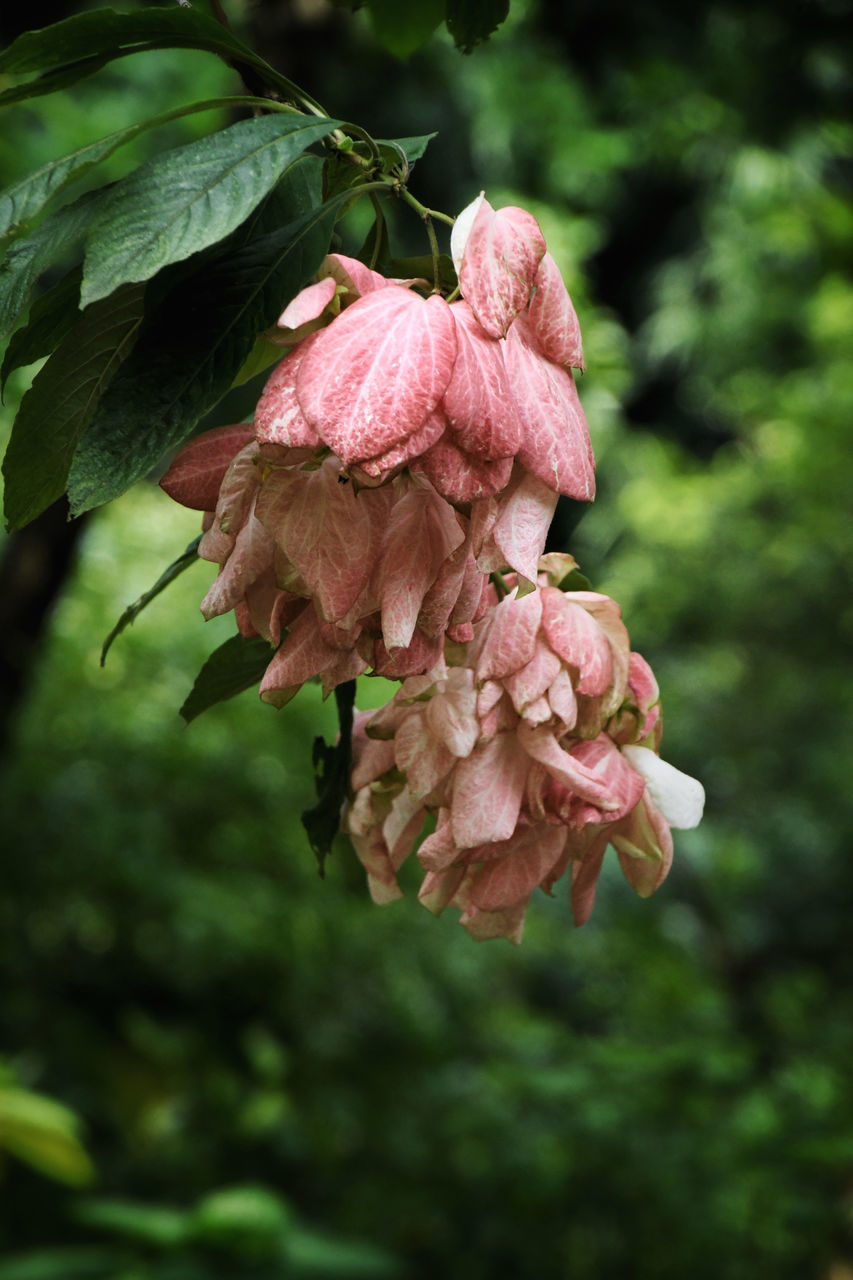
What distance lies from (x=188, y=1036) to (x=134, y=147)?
1842 mm

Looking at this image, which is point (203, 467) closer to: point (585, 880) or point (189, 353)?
point (189, 353)

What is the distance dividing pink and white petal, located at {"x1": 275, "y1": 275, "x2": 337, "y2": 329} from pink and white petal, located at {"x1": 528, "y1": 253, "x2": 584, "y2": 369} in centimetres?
5

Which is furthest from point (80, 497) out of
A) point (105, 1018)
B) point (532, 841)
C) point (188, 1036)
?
point (105, 1018)

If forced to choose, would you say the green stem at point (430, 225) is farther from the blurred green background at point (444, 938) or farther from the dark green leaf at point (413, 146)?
the blurred green background at point (444, 938)

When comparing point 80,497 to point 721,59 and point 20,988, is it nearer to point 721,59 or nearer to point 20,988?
point 721,59

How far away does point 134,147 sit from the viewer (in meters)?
2.18

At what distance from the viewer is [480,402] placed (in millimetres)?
271

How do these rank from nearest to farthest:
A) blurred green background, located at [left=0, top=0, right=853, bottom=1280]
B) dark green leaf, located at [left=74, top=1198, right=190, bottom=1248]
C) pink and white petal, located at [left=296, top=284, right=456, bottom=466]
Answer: pink and white petal, located at [left=296, top=284, right=456, bottom=466] → dark green leaf, located at [left=74, top=1198, right=190, bottom=1248] → blurred green background, located at [left=0, top=0, right=853, bottom=1280]

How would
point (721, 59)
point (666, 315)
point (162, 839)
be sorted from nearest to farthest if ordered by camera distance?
1. point (721, 59)
2. point (162, 839)
3. point (666, 315)

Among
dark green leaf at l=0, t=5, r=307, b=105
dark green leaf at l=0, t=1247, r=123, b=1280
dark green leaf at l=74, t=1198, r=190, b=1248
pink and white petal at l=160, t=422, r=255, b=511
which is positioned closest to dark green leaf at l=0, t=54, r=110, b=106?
dark green leaf at l=0, t=5, r=307, b=105

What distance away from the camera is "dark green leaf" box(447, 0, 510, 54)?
0.46m

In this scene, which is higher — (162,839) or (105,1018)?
(162,839)

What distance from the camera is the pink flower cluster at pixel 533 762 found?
34 cm

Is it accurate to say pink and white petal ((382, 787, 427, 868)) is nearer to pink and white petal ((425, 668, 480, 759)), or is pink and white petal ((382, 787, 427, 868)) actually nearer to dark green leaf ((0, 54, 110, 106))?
pink and white petal ((425, 668, 480, 759))
